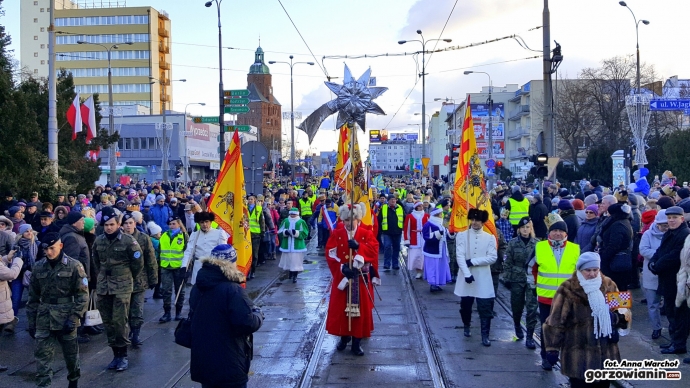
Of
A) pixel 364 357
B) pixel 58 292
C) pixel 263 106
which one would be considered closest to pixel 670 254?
pixel 364 357

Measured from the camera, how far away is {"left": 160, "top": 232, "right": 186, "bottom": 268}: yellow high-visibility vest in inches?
448

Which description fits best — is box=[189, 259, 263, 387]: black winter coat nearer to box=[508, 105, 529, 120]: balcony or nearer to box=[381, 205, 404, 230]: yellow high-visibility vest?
box=[381, 205, 404, 230]: yellow high-visibility vest

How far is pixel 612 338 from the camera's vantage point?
5770 mm

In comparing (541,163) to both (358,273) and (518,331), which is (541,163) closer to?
(518,331)

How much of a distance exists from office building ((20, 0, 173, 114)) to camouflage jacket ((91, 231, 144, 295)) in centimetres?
7719

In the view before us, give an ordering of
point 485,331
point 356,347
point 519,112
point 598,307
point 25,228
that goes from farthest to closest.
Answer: point 519,112 → point 25,228 → point 485,331 → point 356,347 → point 598,307

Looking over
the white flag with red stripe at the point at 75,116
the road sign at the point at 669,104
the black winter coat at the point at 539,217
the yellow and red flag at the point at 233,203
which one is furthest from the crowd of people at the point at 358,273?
the road sign at the point at 669,104

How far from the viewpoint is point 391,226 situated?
1716 cm

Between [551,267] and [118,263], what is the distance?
5108 millimetres

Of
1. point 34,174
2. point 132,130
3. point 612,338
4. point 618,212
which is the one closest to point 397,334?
point 618,212

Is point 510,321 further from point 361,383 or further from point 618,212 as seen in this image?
point 361,383

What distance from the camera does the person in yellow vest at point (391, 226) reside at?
56.3 feet

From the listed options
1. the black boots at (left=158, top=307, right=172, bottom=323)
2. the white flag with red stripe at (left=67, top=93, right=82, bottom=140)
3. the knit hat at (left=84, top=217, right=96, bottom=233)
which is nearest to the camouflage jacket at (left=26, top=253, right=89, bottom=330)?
the knit hat at (left=84, top=217, right=96, bottom=233)

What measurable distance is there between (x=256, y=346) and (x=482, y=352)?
303 centimetres
